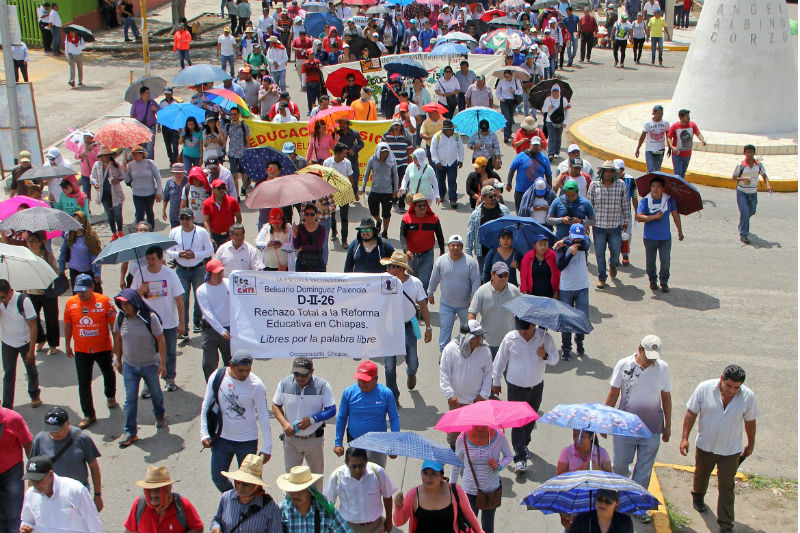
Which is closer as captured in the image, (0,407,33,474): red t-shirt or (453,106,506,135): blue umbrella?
(0,407,33,474): red t-shirt

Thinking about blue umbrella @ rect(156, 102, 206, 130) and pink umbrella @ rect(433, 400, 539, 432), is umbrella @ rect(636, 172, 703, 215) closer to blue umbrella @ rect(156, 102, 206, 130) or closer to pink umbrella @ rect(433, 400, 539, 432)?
pink umbrella @ rect(433, 400, 539, 432)

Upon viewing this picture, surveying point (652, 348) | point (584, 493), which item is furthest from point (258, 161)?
point (584, 493)

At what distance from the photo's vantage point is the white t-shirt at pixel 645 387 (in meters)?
7.91

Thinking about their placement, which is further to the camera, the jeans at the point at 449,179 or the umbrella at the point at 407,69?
the umbrella at the point at 407,69

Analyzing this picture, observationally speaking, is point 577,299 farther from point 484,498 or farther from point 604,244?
point 484,498

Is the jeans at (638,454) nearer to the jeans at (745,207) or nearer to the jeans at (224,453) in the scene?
the jeans at (224,453)

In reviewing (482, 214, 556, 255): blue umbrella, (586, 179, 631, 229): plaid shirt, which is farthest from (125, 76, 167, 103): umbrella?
(482, 214, 556, 255): blue umbrella

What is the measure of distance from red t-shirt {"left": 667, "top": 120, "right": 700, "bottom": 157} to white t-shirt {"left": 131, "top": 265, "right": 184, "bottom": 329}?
34.3 ft

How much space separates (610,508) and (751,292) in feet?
25.2

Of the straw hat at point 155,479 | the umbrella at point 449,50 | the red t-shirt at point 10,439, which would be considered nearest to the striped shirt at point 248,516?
the straw hat at point 155,479

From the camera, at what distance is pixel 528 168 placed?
47.2ft

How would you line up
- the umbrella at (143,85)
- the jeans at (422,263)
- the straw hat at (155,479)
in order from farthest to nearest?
the umbrella at (143,85)
the jeans at (422,263)
the straw hat at (155,479)

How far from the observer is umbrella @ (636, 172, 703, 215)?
12609 millimetres

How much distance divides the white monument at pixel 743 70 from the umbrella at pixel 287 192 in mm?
11699
